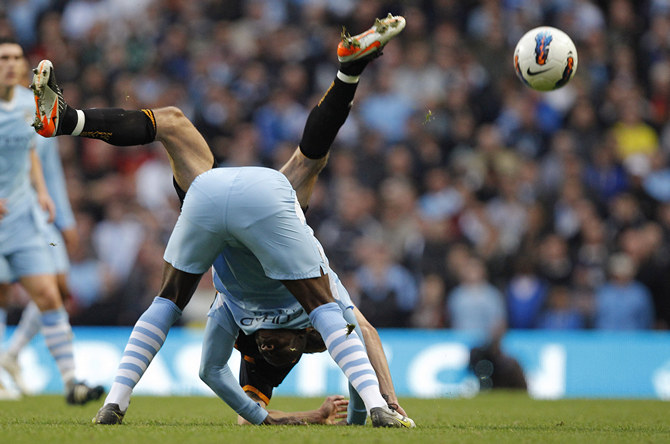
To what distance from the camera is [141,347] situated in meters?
5.37

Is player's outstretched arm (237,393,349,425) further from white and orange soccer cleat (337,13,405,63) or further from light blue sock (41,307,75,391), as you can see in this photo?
light blue sock (41,307,75,391)

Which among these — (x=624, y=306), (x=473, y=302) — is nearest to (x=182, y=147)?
(x=473, y=302)

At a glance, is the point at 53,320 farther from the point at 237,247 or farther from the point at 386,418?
the point at 386,418

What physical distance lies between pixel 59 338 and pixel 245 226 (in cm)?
381

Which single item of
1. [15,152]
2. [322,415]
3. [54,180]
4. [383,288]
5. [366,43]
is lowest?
[383,288]

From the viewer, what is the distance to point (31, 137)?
843 cm

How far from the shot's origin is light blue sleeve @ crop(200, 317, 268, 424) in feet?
18.6

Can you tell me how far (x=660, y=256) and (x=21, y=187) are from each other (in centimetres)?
782

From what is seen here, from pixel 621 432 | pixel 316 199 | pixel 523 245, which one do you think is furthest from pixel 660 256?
pixel 621 432

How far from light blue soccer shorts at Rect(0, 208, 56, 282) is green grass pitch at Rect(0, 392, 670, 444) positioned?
3.69 ft

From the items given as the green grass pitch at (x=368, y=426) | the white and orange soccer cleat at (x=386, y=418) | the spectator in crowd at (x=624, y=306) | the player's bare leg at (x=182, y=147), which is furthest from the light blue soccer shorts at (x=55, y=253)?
the spectator in crowd at (x=624, y=306)

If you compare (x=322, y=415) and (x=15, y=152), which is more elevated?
(x=15, y=152)

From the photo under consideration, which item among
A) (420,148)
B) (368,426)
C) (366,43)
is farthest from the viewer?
(420,148)

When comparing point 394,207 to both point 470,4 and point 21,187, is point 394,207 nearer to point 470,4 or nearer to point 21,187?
point 470,4
